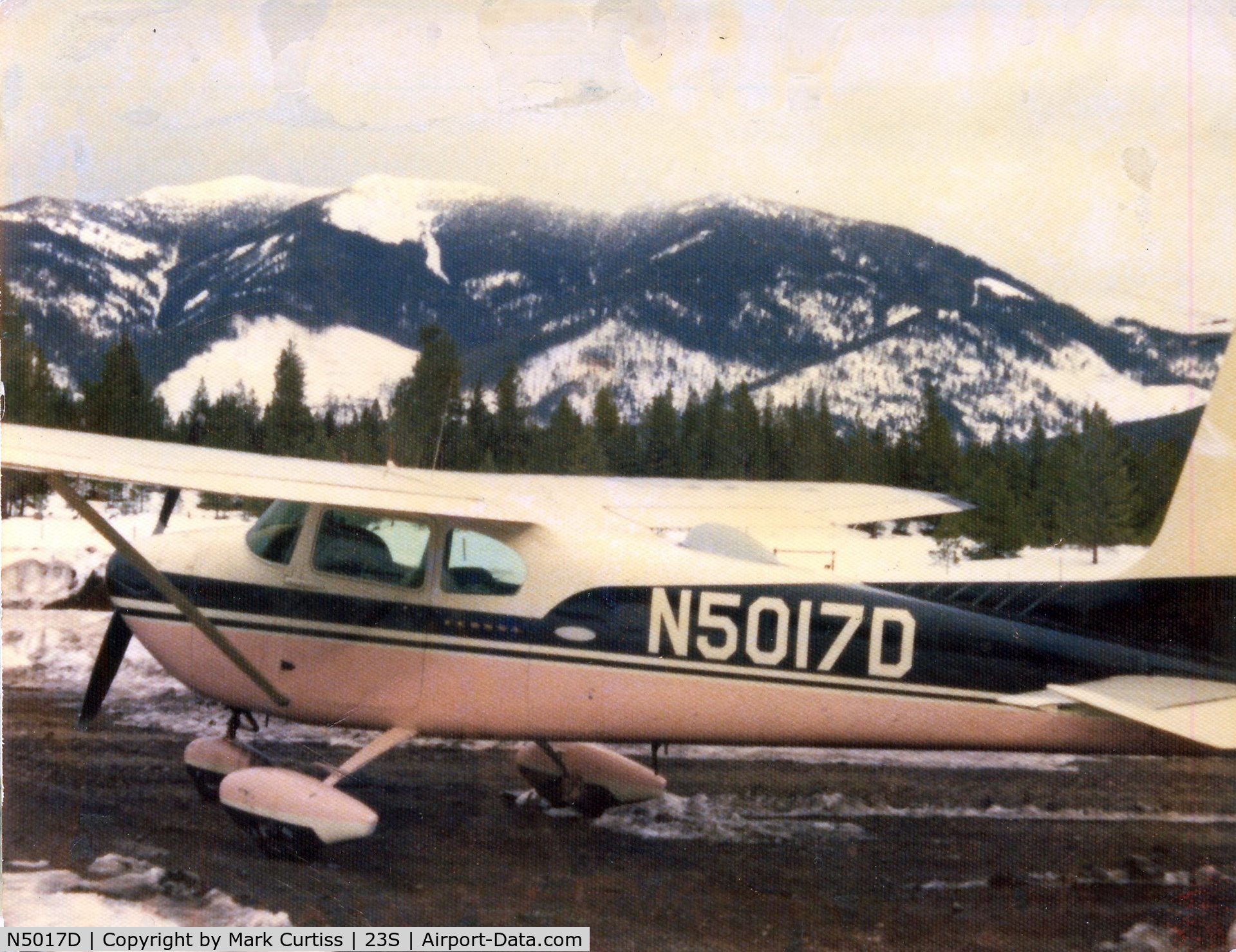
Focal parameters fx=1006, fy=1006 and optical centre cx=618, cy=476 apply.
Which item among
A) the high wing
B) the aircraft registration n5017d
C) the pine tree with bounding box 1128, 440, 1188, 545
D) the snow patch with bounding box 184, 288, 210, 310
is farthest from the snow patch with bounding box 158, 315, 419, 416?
the pine tree with bounding box 1128, 440, 1188, 545

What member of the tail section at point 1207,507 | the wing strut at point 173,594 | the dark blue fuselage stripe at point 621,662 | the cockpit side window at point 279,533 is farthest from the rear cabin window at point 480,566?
the tail section at point 1207,507

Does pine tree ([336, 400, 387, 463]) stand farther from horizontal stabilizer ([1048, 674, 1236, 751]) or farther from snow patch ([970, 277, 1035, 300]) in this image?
horizontal stabilizer ([1048, 674, 1236, 751])

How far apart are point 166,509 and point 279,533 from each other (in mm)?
585

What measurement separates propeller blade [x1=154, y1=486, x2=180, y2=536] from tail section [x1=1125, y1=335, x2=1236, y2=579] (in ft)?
11.5

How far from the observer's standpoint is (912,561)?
3.80 m

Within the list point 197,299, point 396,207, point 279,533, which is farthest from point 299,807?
point 396,207

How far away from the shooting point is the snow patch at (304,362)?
4.14 metres

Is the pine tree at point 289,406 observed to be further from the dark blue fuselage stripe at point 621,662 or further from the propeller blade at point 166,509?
the dark blue fuselage stripe at point 621,662

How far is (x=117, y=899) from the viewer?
3688 mm

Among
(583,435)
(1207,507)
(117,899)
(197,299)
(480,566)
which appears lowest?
(117,899)

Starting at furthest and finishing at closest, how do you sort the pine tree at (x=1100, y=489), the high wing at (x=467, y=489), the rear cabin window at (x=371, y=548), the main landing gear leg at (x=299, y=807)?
1. the pine tree at (x=1100, y=489)
2. the rear cabin window at (x=371, y=548)
3. the main landing gear leg at (x=299, y=807)
4. the high wing at (x=467, y=489)

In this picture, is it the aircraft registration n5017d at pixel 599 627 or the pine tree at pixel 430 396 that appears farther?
the pine tree at pixel 430 396

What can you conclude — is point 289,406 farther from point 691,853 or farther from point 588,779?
point 691,853

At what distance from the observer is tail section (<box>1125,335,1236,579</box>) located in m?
3.37
